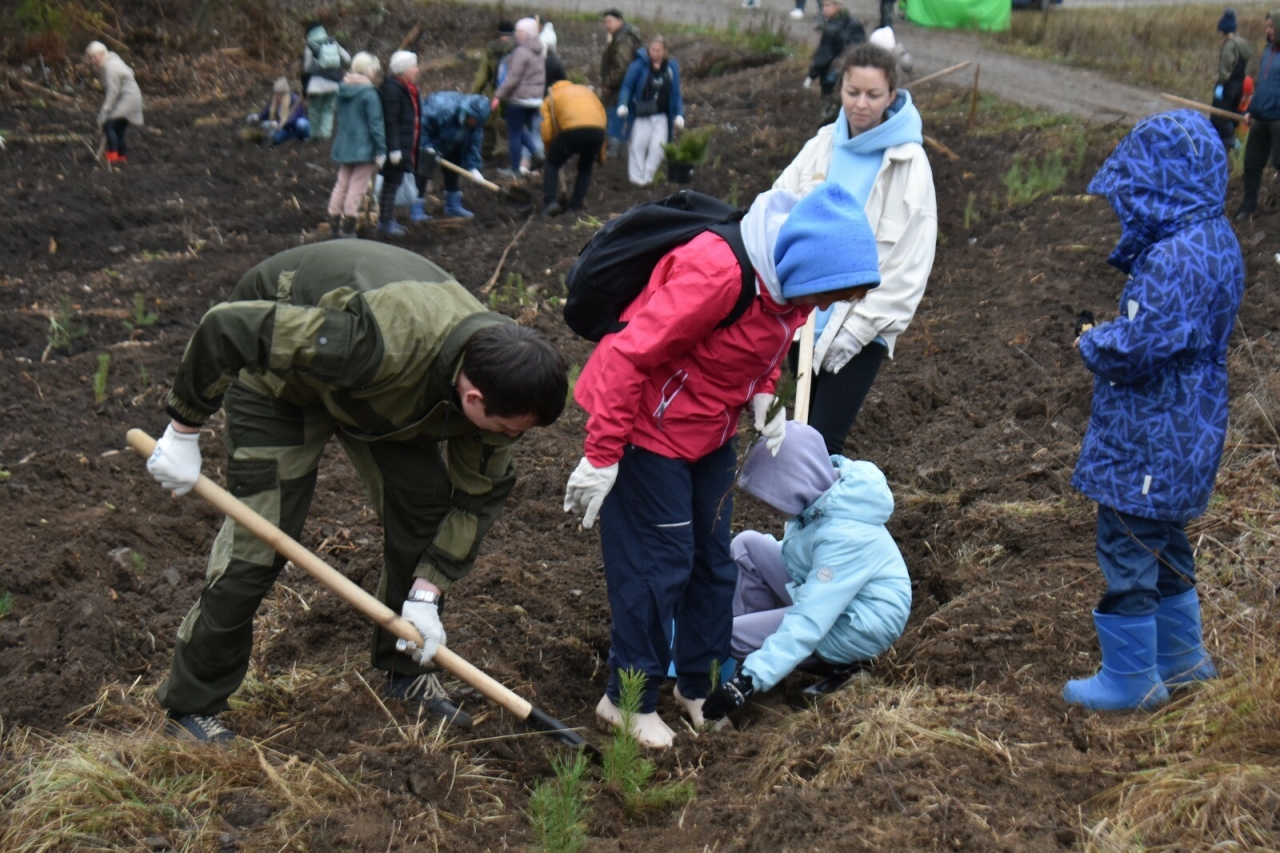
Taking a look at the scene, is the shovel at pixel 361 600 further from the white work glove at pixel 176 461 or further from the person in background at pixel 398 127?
the person in background at pixel 398 127

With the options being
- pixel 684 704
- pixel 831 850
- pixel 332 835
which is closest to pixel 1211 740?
pixel 831 850

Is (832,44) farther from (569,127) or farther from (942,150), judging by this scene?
(569,127)

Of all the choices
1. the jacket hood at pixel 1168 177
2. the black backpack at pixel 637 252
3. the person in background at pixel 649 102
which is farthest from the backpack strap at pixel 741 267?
the person in background at pixel 649 102

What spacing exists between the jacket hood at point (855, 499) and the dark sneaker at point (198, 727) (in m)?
1.90

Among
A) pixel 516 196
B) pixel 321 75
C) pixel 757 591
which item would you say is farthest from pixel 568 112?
pixel 757 591

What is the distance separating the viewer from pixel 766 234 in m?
3.14

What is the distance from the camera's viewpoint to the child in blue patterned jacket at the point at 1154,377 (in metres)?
3.24

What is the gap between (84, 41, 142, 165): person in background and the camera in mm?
12289

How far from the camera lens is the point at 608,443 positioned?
321 centimetres

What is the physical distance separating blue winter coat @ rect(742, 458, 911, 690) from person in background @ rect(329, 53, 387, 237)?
21.3 ft

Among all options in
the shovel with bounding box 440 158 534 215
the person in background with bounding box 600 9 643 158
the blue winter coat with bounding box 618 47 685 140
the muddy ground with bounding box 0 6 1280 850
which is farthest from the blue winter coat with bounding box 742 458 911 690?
the person in background with bounding box 600 9 643 158

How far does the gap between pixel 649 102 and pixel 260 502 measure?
349 inches

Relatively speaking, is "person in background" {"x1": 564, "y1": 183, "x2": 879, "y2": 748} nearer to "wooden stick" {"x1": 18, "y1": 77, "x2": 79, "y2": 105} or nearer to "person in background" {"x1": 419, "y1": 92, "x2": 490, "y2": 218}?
"person in background" {"x1": 419, "y1": 92, "x2": 490, "y2": 218}

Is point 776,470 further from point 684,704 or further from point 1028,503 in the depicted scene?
point 1028,503
